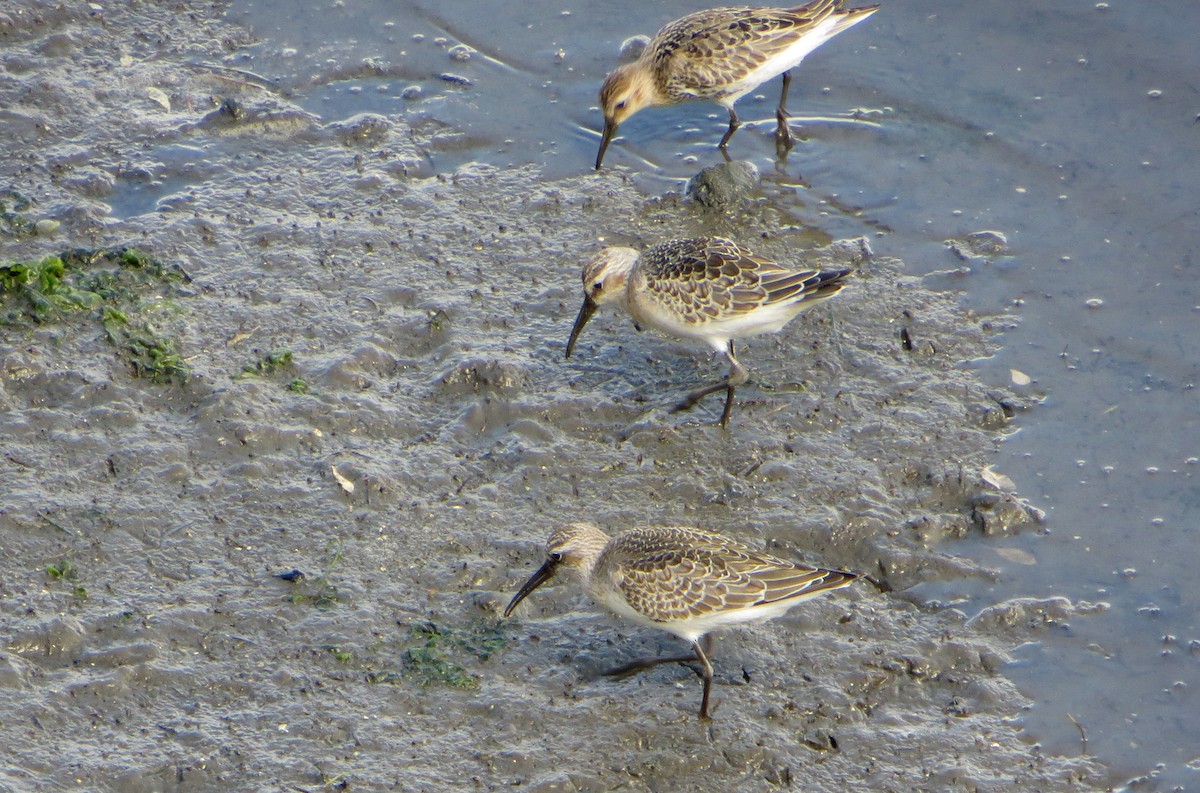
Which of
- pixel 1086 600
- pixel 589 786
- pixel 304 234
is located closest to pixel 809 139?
pixel 304 234

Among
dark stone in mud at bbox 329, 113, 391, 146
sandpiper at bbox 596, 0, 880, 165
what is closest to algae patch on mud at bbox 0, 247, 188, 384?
dark stone in mud at bbox 329, 113, 391, 146

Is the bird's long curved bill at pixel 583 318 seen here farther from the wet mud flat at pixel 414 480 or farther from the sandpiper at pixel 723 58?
the sandpiper at pixel 723 58

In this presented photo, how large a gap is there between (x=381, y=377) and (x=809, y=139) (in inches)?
152

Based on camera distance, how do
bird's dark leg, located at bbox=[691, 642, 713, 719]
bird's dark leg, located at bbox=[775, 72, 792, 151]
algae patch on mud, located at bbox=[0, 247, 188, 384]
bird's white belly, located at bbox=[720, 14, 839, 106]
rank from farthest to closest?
bird's dark leg, located at bbox=[775, 72, 792, 151]
bird's white belly, located at bbox=[720, 14, 839, 106]
algae patch on mud, located at bbox=[0, 247, 188, 384]
bird's dark leg, located at bbox=[691, 642, 713, 719]

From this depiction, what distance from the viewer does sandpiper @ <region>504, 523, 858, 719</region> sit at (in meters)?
5.78

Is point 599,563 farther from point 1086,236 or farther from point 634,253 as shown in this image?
point 1086,236

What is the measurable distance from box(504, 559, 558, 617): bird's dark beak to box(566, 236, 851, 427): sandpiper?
1707 mm

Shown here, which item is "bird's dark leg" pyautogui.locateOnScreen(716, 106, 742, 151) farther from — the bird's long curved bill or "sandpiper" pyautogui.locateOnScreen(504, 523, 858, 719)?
"sandpiper" pyautogui.locateOnScreen(504, 523, 858, 719)

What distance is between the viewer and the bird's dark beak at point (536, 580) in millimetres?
5988

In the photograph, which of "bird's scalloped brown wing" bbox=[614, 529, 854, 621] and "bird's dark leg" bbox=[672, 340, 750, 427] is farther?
"bird's dark leg" bbox=[672, 340, 750, 427]

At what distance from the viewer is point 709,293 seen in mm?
7359

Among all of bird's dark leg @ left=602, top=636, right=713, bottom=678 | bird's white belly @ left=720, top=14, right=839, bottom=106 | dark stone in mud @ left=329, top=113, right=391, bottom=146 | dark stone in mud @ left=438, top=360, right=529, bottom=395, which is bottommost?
bird's dark leg @ left=602, top=636, right=713, bottom=678

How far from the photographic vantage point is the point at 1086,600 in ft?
21.1

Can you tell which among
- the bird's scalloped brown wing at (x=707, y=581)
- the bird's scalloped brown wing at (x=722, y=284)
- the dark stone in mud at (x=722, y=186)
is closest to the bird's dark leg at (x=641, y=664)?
the bird's scalloped brown wing at (x=707, y=581)
